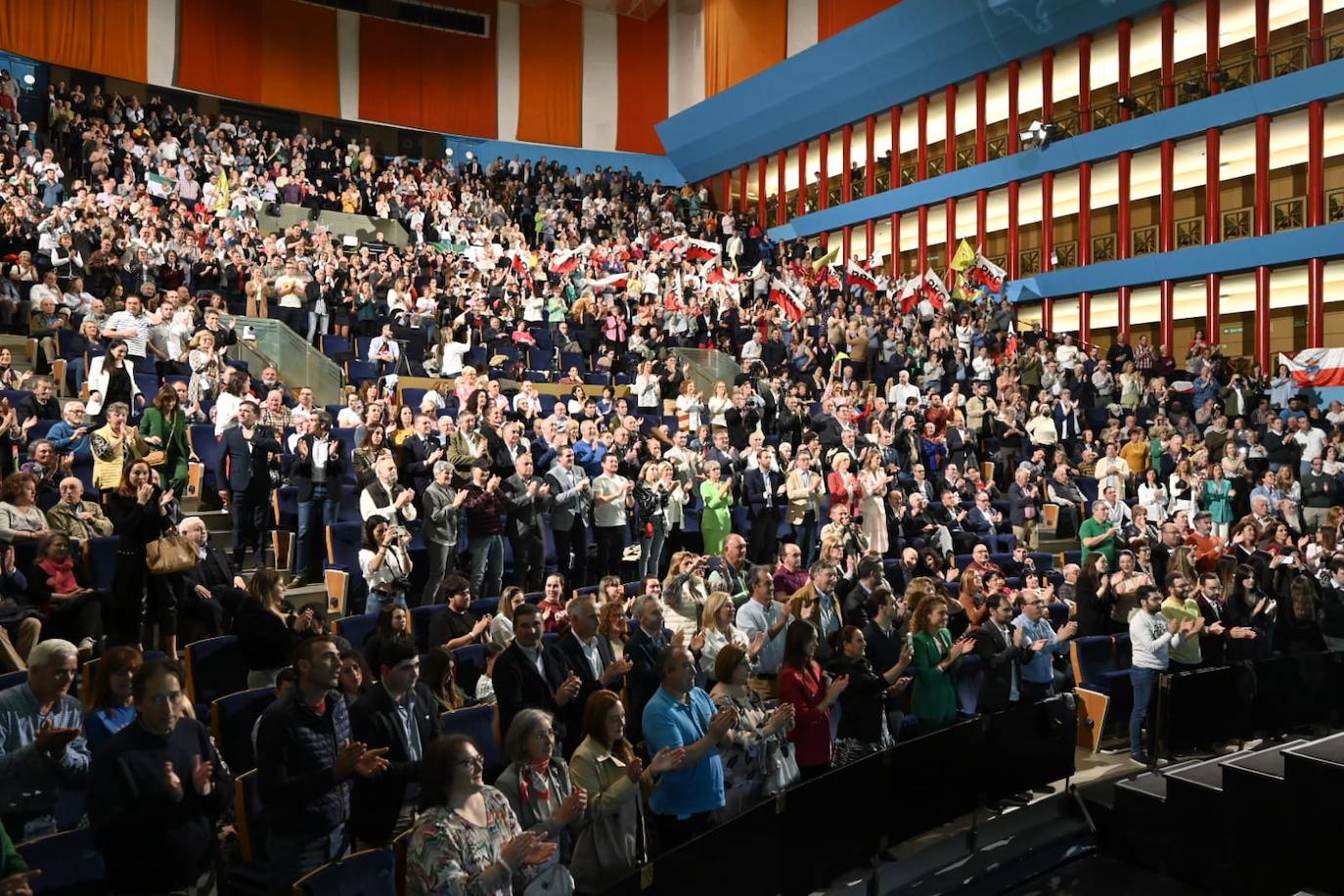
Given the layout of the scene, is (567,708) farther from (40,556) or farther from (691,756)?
(40,556)

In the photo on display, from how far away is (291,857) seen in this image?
3793mm

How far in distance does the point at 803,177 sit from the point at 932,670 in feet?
72.7

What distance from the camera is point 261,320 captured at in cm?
1096

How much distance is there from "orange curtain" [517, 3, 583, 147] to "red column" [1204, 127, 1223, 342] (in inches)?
601

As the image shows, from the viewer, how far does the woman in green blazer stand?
7.34 meters

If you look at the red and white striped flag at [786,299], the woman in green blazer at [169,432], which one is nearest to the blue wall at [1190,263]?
the red and white striped flag at [786,299]

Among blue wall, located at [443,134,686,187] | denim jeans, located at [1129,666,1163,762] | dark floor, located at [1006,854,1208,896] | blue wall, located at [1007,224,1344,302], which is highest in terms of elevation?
blue wall, located at [443,134,686,187]

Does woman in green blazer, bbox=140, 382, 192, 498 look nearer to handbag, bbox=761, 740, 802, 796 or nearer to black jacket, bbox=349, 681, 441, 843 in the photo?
black jacket, bbox=349, 681, 441, 843

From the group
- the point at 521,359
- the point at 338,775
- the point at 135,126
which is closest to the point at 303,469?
the point at 338,775

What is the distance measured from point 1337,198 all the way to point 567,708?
691 inches

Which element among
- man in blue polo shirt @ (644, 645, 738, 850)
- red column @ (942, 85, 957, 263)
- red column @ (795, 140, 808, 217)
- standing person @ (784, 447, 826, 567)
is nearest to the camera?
man in blue polo shirt @ (644, 645, 738, 850)

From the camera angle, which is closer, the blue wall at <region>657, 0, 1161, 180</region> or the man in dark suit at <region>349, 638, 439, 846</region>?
the man in dark suit at <region>349, 638, 439, 846</region>

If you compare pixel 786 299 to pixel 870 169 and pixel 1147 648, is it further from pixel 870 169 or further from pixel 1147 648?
pixel 1147 648

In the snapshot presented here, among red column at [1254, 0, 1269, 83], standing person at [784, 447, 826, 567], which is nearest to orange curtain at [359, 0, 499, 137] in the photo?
red column at [1254, 0, 1269, 83]
